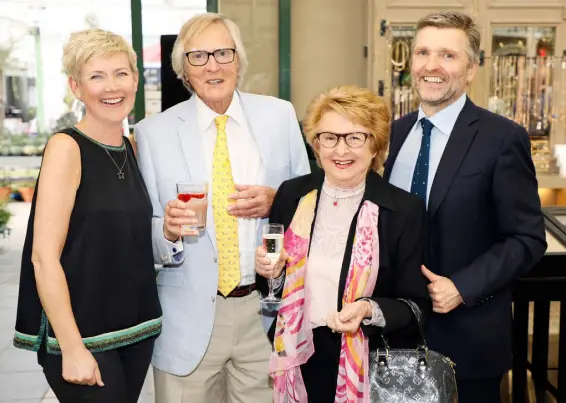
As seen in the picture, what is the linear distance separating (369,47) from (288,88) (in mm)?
1079

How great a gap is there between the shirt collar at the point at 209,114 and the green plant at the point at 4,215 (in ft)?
13.2

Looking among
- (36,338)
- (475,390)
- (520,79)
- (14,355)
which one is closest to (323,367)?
(475,390)

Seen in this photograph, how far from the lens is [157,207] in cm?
237

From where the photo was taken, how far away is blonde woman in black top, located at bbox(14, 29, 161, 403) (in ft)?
6.67

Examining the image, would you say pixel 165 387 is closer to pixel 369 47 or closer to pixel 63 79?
pixel 369 47

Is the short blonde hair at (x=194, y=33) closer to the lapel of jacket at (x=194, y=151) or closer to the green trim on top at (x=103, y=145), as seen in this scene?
the lapel of jacket at (x=194, y=151)

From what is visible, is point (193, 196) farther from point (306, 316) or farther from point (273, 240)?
point (306, 316)

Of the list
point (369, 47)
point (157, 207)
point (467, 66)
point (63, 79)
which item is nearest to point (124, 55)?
point (157, 207)

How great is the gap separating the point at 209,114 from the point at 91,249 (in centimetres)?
64

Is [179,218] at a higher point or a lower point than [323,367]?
higher

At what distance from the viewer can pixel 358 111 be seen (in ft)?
6.76

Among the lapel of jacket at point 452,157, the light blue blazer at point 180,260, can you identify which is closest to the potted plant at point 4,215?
the light blue blazer at point 180,260

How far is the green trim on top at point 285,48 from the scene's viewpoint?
636cm

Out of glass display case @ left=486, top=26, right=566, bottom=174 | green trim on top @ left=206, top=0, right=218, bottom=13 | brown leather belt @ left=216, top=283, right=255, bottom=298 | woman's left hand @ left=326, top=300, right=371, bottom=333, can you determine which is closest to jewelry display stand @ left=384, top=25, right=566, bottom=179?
glass display case @ left=486, top=26, right=566, bottom=174
